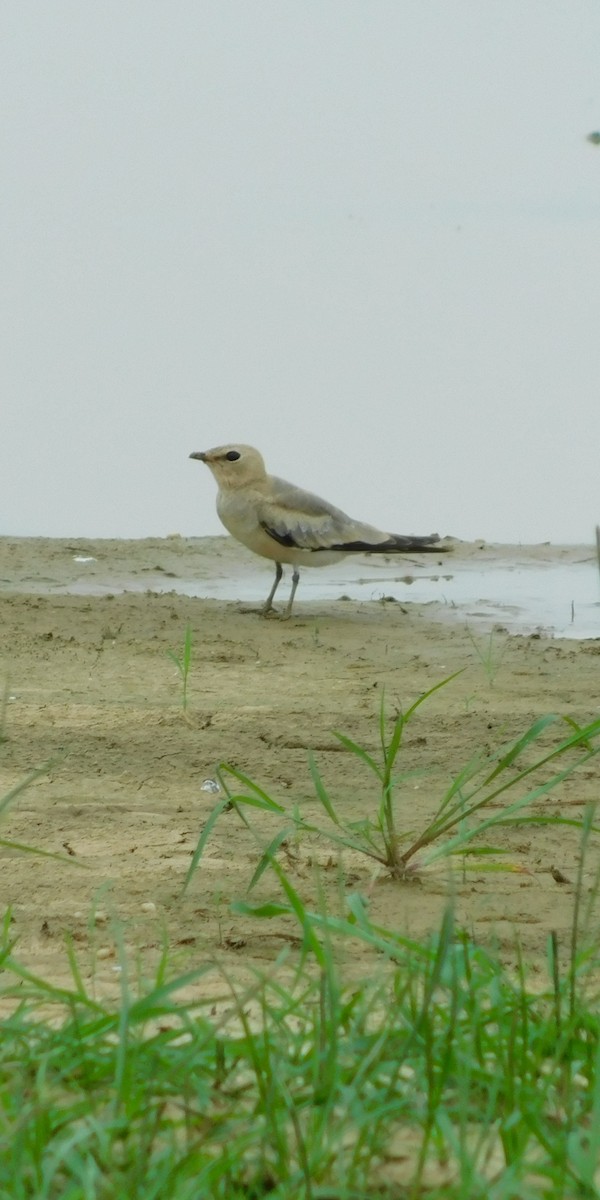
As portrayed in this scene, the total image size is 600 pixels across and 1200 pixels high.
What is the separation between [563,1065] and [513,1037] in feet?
0.51

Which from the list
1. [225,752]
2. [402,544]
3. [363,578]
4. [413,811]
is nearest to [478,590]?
[402,544]

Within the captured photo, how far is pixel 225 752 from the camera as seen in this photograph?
13.1 ft

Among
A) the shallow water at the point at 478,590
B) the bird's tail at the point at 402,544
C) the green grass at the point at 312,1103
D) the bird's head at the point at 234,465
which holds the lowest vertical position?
the green grass at the point at 312,1103

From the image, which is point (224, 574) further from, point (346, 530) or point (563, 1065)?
point (563, 1065)

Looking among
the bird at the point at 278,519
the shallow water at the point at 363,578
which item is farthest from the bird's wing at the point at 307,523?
the shallow water at the point at 363,578

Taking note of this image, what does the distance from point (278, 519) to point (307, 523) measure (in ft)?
0.53

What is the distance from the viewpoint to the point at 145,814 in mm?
3436

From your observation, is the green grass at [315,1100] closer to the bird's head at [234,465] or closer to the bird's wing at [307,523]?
the bird's wing at [307,523]

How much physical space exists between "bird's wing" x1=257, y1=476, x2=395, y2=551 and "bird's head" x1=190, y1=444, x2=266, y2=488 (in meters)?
0.12

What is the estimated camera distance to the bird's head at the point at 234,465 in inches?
306

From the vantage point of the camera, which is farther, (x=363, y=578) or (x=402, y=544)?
(x=363, y=578)

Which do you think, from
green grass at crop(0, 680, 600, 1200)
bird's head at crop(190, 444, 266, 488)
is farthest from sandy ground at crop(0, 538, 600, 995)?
bird's head at crop(190, 444, 266, 488)

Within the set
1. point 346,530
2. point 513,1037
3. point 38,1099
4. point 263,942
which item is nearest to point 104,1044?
point 38,1099

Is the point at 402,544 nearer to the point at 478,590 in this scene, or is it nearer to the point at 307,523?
the point at 478,590
